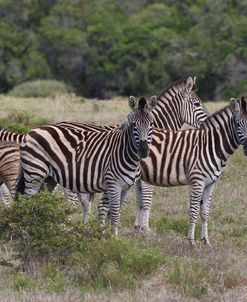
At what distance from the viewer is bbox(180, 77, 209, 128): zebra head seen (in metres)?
13.1

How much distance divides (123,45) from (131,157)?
37333 mm

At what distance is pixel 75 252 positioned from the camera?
8.86 metres

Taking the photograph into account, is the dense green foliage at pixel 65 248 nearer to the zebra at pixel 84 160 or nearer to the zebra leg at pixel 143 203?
the zebra at pixel 84 160

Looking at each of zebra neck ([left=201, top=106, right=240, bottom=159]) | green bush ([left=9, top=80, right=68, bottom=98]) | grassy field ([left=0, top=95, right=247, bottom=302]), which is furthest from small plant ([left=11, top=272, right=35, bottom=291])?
green bush ([left=9, top=80, right=68, bottom=98])

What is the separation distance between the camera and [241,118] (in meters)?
10.9

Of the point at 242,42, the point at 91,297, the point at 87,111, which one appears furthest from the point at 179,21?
the point at 91,297

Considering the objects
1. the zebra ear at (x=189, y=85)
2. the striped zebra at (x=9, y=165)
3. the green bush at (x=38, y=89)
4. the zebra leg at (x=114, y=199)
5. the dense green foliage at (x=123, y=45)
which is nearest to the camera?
the zebra leg at (x=114, y=199)

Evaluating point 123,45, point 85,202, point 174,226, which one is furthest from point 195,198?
point 123,45

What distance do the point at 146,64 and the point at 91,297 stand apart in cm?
3787

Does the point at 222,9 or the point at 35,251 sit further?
the point at 222,9

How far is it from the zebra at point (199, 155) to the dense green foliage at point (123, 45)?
95.9 feet

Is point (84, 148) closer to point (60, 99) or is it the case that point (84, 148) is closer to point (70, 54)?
point (60, 99)

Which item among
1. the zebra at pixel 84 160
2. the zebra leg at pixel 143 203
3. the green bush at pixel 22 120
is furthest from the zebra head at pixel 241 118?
the green bush at pixel 22 120

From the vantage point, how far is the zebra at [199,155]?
35.8ft
